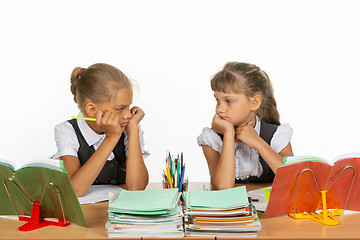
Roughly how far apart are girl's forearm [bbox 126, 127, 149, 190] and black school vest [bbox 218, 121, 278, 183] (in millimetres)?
429

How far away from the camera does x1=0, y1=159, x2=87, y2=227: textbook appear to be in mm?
1491

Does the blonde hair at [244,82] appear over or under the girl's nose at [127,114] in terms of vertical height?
over

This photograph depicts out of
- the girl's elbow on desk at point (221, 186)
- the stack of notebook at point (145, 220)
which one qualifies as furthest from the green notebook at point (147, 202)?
the girl's elbow on desk at point (221, 186)

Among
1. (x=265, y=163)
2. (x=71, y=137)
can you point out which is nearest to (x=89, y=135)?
(x=71, y=137)

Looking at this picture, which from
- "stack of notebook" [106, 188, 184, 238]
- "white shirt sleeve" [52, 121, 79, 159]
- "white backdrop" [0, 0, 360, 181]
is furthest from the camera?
"white backdrop" [0, 0, 360, 181]

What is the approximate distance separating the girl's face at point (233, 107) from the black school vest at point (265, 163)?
6.2 inches

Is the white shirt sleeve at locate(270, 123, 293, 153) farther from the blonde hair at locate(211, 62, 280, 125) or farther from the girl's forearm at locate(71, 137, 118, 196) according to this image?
the girl's forearm at locate(71, 137, 118, 196)

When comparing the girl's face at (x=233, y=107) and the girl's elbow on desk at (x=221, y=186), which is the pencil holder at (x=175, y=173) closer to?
the girl's elbow on desk at (x=221, y=186)

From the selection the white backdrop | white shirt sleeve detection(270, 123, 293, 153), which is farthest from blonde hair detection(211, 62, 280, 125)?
the white backdrop

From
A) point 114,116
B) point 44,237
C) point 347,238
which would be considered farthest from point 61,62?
point 347,238

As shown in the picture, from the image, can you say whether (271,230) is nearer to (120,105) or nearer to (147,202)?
(147,202)

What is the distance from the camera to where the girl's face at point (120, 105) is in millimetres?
2064

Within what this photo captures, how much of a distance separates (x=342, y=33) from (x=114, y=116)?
8.35 feet

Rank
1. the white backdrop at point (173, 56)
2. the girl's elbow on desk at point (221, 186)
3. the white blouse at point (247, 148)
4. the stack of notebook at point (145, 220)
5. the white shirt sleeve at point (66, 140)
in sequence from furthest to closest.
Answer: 1. the white backdrop at point (173, 56)
2. the white blouse at point (247, 148)
3. the white shirt sleeve at point (66, 140)
4. the girl's elbow on desk at point (221, 186)
5. the stack of notebook at point (145, 220)
